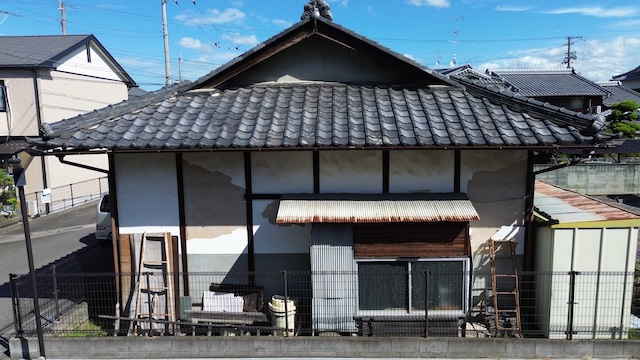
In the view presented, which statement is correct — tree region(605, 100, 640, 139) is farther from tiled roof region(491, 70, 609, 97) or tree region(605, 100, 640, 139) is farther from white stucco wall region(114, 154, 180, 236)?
white stucco wall region(114, 154, 180, 236)

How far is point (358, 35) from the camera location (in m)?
7.70

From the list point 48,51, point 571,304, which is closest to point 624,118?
point 571,304

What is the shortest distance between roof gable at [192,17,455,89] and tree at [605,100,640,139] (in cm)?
2305

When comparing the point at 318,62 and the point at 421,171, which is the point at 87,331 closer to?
the point at 421,171

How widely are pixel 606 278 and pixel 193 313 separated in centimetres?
648

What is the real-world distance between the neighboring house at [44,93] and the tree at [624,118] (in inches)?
1160

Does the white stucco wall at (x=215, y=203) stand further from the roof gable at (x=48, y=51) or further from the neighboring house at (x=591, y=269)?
the roof gable at (x=48, y=51)

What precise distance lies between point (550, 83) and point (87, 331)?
3725 centimetres

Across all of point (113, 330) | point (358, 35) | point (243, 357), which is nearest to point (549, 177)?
point (358, 35)

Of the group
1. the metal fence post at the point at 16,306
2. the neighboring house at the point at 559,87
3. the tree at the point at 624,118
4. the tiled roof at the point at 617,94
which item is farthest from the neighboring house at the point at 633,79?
the metal fence post at the point at 16,306

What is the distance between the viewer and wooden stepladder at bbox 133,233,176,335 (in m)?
6.73

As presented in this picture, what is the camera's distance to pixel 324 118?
280 inches

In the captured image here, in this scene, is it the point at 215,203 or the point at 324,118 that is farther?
the point at 215,203

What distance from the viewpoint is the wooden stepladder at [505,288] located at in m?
6.56
